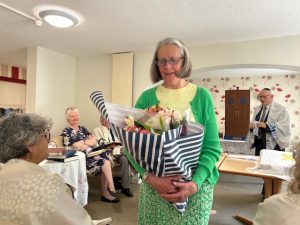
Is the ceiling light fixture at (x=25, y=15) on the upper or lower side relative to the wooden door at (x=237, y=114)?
upper

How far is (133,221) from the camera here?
2648 mm

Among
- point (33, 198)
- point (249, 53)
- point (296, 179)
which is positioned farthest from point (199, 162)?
point (249, 53)

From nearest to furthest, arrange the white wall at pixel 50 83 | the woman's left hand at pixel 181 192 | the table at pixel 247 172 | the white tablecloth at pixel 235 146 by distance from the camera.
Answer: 1. the woman's left hand at pixel 181 192
2. the table at pixel 247 172
3. the white wall at pixel 50 83
4. the white tablecloth at pixel 235 146

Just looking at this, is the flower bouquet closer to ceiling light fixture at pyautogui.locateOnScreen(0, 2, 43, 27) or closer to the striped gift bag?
the striped gift bag

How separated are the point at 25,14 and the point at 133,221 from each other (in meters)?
2.49

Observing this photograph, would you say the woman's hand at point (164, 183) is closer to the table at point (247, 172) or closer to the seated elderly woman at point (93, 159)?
the table at point (247, 172)

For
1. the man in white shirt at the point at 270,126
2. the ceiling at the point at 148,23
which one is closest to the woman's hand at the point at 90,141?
the ceiling at the point at 148,23

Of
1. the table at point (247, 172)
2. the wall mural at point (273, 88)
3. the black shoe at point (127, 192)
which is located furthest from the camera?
the wall mural at point (273, 88)

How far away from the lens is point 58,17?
2588mm

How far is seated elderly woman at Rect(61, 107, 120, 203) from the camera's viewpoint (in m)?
3.25

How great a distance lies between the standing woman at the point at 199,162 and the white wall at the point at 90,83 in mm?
3464

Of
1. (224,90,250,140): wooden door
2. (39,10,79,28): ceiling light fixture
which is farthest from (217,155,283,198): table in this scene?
→ (224,90,250,140): wooden door

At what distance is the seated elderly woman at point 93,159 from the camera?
3.25 m

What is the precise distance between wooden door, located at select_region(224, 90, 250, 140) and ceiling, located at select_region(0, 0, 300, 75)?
1.91m
